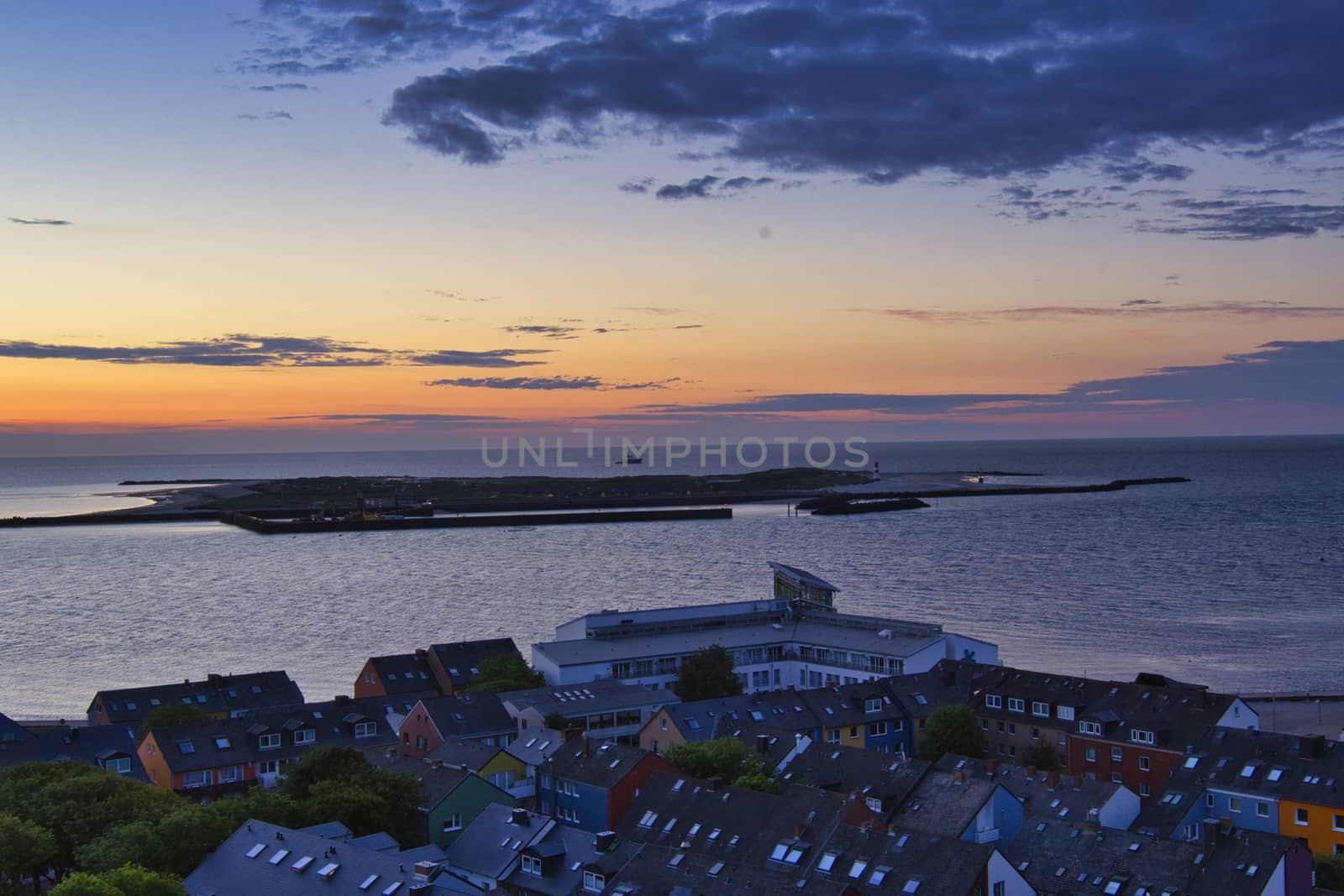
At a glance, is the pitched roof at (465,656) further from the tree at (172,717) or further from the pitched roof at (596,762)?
the pitched roof at (596,762)

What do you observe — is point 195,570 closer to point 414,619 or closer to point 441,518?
point 414,619

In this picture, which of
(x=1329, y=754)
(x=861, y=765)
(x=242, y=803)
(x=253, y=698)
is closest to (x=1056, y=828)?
(x=861, y=765)

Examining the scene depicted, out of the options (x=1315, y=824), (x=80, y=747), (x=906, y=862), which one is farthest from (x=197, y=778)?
(x=1315, y=824)

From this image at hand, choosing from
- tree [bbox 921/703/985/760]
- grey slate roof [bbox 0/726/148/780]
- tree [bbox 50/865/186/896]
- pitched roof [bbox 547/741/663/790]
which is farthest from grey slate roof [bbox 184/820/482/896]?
tree [bbox 921/703/985/760]

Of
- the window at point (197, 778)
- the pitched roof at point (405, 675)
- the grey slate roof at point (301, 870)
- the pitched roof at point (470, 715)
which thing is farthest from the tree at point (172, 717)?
the grey slate roof at point (301, 870)

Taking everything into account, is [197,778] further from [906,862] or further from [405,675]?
[906,862]
